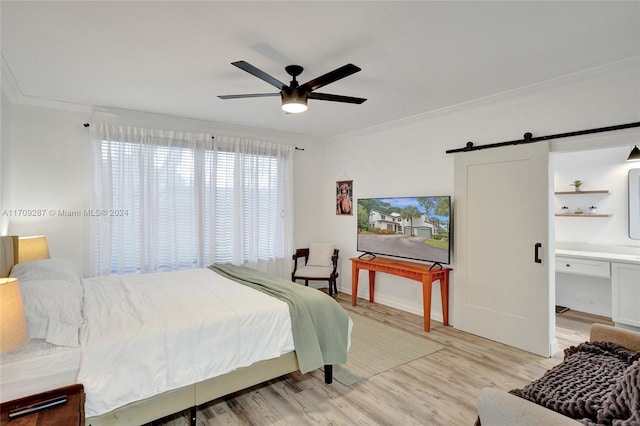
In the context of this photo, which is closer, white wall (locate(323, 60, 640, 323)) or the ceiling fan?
the ceiling fan

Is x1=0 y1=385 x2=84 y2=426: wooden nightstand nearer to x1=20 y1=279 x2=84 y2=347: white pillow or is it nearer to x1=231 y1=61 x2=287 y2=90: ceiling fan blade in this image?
x1=20 y1=279 x2=84 y2=347: white pillow

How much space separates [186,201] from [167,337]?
2780 mm

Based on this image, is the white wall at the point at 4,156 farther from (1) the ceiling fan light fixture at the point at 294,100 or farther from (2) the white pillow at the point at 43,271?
(1) the ceiling fan light fixture at the point at 294,100

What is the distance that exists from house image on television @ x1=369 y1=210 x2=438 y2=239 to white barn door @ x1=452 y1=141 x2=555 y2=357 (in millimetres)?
329

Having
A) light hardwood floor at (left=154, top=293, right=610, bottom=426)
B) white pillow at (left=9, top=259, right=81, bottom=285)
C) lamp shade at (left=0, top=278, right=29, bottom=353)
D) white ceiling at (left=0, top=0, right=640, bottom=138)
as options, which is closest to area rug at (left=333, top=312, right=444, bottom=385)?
light hardwood floor at (left=154, top=293, right=610, bottom=426)

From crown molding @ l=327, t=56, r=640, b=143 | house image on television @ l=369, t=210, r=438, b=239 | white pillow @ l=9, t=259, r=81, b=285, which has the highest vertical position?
crown molding @ l=327, t=56, r=640, b=143

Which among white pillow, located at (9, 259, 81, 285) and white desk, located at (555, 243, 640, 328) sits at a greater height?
white pillow, located at (9, 259, 81, 285)

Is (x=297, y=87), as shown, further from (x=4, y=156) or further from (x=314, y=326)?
(x=4, y=156)

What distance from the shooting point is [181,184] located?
445 cm

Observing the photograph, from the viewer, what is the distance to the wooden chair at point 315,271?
493cm

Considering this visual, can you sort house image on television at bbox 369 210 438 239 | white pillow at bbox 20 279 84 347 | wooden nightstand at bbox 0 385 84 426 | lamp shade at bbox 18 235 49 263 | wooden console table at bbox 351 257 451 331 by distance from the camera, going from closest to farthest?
wooden nightstand at bbox 0 385 84 426
white pillow at bbox 20 279 84 347
lamp shade at bbox 18 235 49 263
wooden console table at bbox 351 257 451 331
house image on television at bbox 369 210 438 239

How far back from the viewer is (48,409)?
4.77 ft

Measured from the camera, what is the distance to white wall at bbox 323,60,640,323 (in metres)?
2.88

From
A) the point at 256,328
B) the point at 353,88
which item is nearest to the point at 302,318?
the point at 256,328
